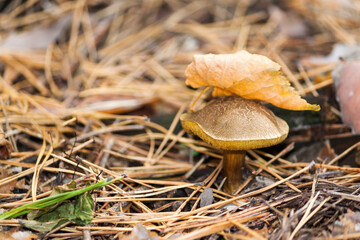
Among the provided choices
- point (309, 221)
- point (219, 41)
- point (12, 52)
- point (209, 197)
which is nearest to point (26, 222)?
point (209, 197)

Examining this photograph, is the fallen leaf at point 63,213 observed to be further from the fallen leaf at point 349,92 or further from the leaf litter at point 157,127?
the fallen leaf at point 349,92

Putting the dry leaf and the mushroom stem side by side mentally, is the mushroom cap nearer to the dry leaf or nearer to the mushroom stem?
the dry leaf

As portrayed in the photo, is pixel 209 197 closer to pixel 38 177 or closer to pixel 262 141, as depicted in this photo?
pixel 262 141

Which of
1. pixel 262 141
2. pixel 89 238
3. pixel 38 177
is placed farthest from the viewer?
pixel 38 177

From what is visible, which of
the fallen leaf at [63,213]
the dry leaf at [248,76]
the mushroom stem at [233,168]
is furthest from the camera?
the mushroom stem at [233,168]

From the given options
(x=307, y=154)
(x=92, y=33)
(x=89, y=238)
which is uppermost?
(x=92, y=33)

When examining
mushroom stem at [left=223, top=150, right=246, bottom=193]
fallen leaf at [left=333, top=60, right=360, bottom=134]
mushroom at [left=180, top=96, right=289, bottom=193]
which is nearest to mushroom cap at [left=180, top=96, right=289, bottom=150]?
mushroom at [left=180, top=96, right=289, bottom=193]

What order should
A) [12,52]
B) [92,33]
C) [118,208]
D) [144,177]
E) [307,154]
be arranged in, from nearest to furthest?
1. [118,208]
2. [144,177]
3. [307,154]
4. [12,52]
5. [92,33]

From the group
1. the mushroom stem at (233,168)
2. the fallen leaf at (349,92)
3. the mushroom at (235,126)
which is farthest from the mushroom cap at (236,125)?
the fallen leaf at (349,92)
